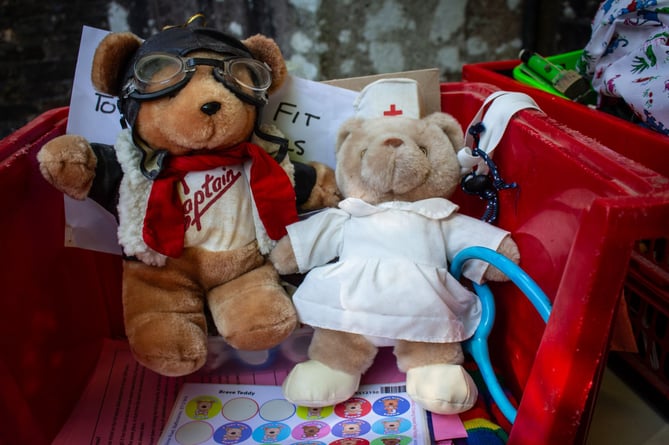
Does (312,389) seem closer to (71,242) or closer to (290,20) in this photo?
Result: (71,242)

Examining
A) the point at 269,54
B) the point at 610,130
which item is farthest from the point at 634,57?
the point at 269,54

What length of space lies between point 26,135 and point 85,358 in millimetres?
360

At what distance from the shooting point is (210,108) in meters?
0.66

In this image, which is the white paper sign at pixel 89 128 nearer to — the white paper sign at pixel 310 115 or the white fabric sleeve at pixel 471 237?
the white paper sign at pixel 310 115

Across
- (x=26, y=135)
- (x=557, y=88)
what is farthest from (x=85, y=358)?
(x=557, y=88)

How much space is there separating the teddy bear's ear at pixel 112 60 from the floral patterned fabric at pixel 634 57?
757mm

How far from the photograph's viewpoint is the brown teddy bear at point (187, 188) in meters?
0.67

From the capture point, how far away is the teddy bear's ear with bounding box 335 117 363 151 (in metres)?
0.78

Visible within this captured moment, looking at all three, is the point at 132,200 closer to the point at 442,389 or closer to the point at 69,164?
the point at 69,164

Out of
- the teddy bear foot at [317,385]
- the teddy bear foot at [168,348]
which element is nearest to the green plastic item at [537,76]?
the teddy bear foot at [317,385]

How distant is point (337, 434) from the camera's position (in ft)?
2.23

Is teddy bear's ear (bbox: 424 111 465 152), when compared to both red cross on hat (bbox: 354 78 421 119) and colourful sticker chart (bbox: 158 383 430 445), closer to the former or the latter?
red cross on hat (bbox: 354 78 421 119)

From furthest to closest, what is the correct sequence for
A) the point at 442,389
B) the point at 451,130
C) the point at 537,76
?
1. the point at 537,76
2. the point at 451,130
3. the point at 442,389

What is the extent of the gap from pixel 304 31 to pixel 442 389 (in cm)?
121
